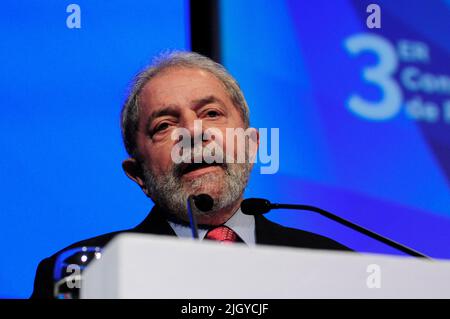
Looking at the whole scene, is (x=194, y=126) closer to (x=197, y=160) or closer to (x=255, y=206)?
(x=197, y=160)

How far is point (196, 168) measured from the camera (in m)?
3.64

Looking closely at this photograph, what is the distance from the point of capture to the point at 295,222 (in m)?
3.77

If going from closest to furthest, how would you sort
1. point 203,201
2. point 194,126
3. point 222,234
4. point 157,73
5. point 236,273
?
1. point 236,273
2. point 203,201
3. point 222,234
4. point 194,126
5. point 157,73

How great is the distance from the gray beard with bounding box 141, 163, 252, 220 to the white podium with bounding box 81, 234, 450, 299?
5.57 feet

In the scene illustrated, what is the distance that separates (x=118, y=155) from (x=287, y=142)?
26.5 inches

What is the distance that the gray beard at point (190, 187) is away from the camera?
3.65m

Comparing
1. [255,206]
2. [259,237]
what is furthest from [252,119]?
[255,206]

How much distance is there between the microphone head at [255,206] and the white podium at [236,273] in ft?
3.34

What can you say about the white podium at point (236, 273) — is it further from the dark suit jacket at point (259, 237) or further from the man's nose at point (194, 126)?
the man's nose at point (194, 126)

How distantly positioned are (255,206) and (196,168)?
27.5 inches

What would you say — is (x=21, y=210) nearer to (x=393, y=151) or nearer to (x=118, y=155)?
(x=118, y=155)

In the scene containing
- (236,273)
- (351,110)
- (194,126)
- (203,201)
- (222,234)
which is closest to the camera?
(236,273)

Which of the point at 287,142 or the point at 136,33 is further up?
the point at 136,33
